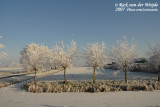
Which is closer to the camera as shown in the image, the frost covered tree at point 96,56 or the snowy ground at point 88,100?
the snowy ground at point 88,100

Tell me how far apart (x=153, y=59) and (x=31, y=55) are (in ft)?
58.6

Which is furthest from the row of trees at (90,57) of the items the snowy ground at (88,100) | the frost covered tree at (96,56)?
the snowy ground at (88,100)

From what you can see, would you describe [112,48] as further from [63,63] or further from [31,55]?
[31,55]

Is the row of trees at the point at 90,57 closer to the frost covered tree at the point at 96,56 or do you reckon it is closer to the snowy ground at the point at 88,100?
the frost covered tree at the point at 96,56

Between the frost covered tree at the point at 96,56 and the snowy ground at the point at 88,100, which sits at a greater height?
the frost covered tree at the point at 96,56

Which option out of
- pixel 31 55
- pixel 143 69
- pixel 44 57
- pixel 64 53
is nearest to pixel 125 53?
pixel 64 53

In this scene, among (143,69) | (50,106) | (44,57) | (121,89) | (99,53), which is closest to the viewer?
(50,106)

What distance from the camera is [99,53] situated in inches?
745

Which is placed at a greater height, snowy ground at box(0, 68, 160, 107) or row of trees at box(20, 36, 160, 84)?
row of trees at box(20, 36, 160, 84)

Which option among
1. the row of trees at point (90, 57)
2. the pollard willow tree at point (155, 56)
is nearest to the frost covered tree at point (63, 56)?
the row of trees at point (90, 57)

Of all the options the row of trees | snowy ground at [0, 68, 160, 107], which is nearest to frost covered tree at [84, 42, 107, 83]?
the row of trees

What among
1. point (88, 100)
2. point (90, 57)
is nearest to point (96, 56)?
point (90, 57)

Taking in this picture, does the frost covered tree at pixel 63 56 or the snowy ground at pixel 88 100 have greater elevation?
the frost covered tree at pixel 63 56

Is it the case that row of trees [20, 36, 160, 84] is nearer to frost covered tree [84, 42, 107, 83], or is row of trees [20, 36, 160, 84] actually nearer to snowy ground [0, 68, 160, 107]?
frost covered tree [84, 42, 107, 83]
